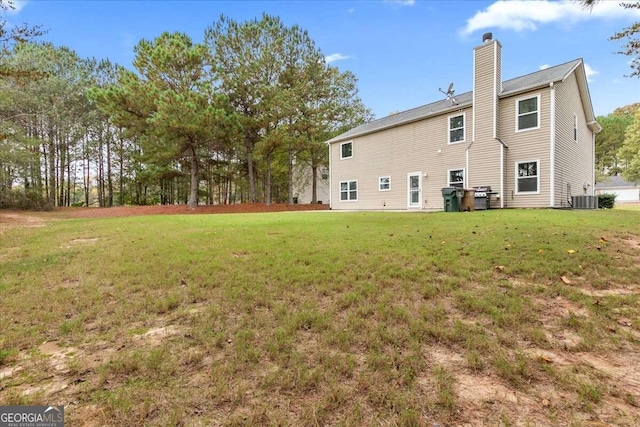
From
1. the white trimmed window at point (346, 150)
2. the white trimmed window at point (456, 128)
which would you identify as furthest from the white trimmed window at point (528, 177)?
the white trimmed window at point (346, 150)

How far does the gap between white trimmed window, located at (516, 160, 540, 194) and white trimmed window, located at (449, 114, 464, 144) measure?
2.63 m

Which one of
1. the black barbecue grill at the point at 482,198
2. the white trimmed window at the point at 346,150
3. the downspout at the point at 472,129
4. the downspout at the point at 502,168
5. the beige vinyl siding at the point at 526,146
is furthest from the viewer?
the white trimmed window at the point at 346,150

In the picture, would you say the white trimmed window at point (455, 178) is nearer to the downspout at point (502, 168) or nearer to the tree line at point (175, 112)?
the downspout at point (502, 168)

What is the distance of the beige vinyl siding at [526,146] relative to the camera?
36.4ft

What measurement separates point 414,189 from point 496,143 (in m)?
4.09

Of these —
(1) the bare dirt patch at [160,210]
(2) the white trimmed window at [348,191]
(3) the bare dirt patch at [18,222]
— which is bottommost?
(3) the bare dirt patch at [18,222]

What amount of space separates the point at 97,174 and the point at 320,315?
31407 mm

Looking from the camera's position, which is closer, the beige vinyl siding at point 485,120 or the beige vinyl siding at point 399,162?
the beige vinyl siding at point 485,120

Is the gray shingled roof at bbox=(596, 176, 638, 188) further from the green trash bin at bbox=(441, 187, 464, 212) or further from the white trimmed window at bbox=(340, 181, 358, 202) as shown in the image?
the green trash bin at bbox=(441, 187, 464, 212)

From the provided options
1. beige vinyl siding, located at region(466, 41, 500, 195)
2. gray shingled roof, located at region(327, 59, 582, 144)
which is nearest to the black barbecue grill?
beige vinyl siding, located at region(466, 41, 500, 195)

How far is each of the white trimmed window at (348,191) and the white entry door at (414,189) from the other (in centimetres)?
362

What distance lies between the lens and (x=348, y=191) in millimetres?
18375

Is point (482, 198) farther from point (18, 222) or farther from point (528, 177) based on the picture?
point (18, 222)

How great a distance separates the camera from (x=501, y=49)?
1225cm
